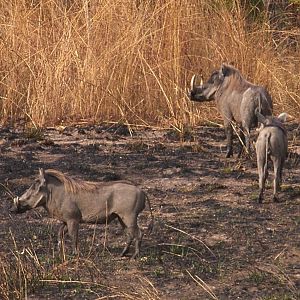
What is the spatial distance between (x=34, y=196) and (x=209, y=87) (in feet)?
13.4

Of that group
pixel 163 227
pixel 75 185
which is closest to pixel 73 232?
pixel 75 185

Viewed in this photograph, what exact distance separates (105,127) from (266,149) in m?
3.44

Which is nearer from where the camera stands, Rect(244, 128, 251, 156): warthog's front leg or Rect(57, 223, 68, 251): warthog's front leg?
Rect(57, 223, 68, 251): warthog's front leg

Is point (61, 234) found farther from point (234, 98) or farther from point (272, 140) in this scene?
point (234, 98)

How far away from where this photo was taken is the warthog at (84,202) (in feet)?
21.2

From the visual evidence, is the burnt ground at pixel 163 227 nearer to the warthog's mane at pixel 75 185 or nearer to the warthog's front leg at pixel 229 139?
the warthog's front leg at pixel 229 139

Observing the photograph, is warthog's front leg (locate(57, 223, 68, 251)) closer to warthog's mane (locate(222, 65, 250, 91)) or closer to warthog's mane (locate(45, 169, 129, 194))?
warthog's mane (locate(45, 169, 129, 194))

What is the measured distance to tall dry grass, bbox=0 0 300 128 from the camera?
11.5 m

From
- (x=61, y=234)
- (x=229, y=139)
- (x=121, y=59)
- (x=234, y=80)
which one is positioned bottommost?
(x=229, y=139)

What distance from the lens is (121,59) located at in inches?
464

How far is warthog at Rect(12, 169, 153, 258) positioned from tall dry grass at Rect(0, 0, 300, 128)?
4.43 m

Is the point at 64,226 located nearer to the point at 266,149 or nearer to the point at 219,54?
the point at 266,149

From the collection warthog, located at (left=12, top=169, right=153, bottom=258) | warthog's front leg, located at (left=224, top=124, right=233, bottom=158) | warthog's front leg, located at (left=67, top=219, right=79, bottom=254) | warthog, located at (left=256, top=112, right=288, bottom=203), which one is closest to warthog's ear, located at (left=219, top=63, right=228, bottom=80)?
warthog's front leg, located at (left=224, top=124, right=233, bottom=158)

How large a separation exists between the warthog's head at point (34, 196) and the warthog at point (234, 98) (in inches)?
132
